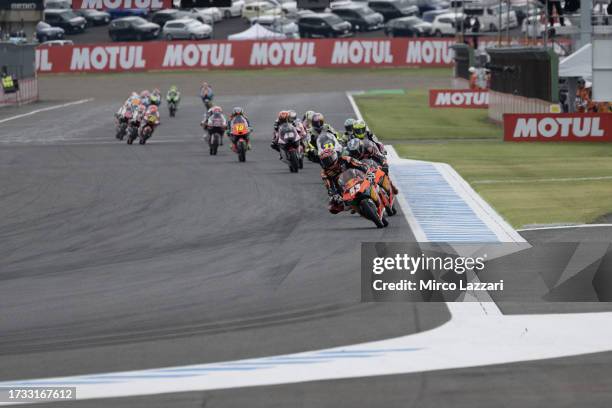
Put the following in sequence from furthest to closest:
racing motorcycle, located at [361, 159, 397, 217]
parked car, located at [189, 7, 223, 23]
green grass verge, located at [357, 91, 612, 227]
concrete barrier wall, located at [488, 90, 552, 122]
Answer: parked car, located at [189, 7, 223, 23] < concrete barrier wall, located at [488, 90, 552, 122] < green grass verge, located at [357, 91, 612, 227] < racing motorcycle, located at [361, 159, 397, 217]

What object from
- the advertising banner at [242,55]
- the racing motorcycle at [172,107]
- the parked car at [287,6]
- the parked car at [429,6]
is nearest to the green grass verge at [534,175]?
the racing motorcycle at [172,107]

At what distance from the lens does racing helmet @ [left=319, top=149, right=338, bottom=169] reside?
2050 cm

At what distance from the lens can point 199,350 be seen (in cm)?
1098

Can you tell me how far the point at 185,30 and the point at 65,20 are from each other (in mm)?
10742

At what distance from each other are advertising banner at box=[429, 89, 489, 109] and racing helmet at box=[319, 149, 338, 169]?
1566 inches

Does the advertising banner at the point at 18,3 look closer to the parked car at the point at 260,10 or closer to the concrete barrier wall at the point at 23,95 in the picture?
the concrete barrier wall at the point at 23,95

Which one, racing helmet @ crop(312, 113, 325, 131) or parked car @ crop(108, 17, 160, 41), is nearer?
racing helmet @ crop(312, 113, 325, 131)

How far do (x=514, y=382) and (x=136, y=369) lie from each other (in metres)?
3.03

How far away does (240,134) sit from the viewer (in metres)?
32.0

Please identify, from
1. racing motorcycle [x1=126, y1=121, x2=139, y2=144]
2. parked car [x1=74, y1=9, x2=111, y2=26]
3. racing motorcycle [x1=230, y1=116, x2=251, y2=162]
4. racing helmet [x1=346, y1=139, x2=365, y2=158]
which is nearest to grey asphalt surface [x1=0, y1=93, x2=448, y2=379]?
racing motorcycle [x1=230, y1=116, x2=251, y2=162]

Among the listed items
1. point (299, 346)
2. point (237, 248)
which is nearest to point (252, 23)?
point (237, 248)

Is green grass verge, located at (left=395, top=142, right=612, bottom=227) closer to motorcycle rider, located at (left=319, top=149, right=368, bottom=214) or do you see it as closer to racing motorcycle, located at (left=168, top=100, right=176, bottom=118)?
motorcycle rider, located at (left=319, top=149, right=368, bottom=214)

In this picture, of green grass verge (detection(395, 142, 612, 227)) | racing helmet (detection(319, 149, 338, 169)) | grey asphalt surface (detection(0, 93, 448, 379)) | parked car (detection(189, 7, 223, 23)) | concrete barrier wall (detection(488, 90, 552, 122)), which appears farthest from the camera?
parked car (detection(189, 7, 223, 23))

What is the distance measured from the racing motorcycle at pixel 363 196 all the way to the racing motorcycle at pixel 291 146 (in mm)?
9440
